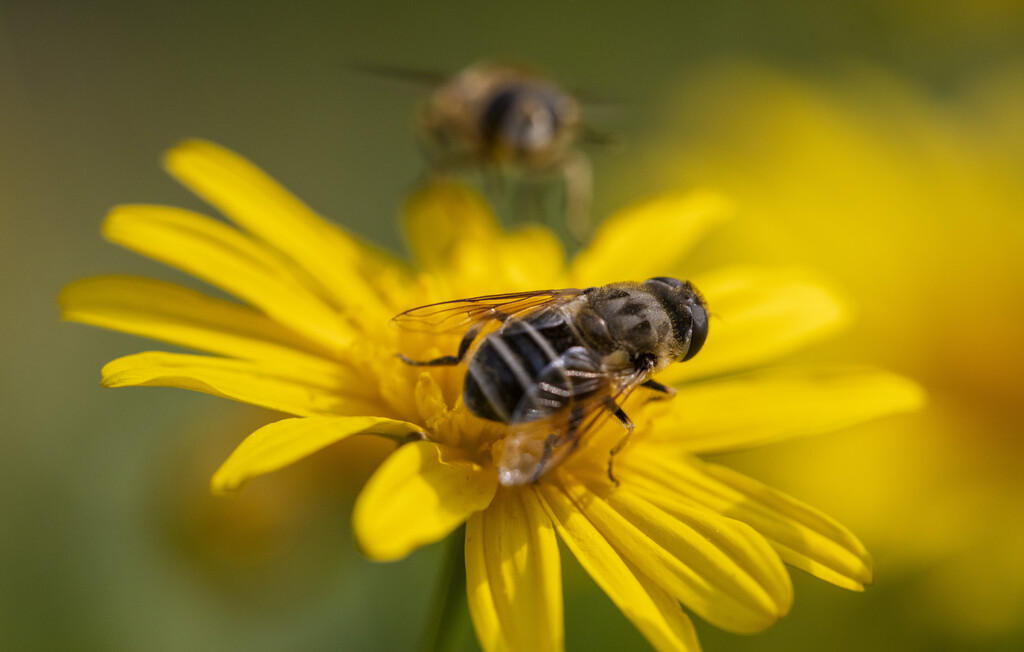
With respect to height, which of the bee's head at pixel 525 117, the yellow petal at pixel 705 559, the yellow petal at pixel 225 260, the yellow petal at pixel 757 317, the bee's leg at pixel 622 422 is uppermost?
the bee's head at pixel 525 117

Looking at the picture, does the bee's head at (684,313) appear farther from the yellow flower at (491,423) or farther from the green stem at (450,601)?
the green stem at (450,601)

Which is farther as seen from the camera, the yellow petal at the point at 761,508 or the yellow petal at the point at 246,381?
the yellow petal at the point at 761,508

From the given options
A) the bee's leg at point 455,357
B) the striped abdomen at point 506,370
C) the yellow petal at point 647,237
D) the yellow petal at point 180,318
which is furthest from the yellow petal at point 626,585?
the yellow petal at point 647,237

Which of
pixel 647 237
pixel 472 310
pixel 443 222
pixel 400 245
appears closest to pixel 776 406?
pixel 647 237


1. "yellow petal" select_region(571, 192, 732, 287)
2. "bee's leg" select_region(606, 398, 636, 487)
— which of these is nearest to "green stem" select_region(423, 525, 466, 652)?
"bee's leg" select_region(606, 398, 636, 487)

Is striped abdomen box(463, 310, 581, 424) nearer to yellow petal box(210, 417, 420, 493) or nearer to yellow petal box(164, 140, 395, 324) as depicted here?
yellow petal box(210, 417, 420, 493)

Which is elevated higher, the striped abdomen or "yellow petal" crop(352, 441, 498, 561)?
the striped abdomen
